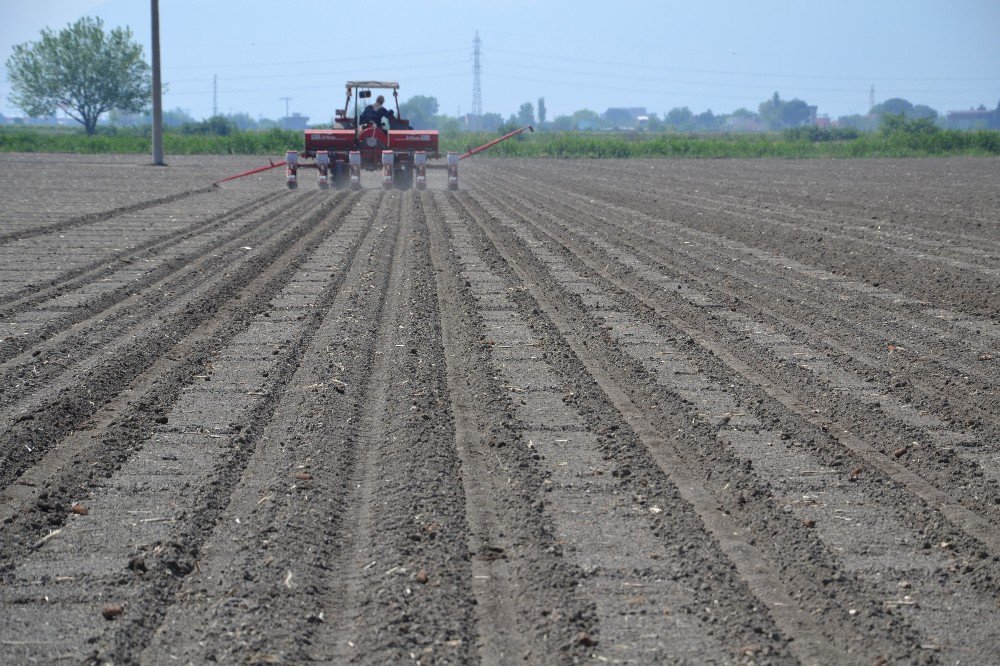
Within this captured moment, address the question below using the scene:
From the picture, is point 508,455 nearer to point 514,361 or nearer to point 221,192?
point 514,361

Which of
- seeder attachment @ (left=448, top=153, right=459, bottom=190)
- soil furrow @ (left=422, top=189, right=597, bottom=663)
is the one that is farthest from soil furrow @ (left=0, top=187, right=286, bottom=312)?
seeder attachment @ (left=448, top=153, right=459, bottom=190)

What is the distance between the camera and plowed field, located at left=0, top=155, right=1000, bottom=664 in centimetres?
414

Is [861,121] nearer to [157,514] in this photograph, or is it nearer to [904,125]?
[904,125]

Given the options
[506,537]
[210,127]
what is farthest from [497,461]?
[210,127]

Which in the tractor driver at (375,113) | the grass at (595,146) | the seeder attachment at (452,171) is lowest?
the seeder attachment at (452,171)

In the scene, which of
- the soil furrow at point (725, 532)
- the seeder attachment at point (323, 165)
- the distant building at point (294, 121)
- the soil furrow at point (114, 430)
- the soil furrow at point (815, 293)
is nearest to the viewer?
the soil furrow at point (725, 532)

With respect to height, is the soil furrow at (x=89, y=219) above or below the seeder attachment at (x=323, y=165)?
below

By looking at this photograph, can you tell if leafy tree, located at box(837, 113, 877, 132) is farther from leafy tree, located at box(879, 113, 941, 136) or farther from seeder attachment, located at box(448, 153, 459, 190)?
seeder attachment, located at box(448, 153, 459, 190)

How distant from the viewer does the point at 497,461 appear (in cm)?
605

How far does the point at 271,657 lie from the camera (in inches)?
150

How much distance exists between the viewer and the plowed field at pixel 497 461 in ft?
13.6

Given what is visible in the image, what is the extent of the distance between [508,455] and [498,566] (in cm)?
156

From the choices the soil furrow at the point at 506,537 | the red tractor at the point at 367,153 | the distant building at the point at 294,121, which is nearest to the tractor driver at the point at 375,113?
the red tractor at the point at 367,153

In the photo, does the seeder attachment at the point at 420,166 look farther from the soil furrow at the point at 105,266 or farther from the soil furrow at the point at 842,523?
the soil furrow at the point at 842,523
